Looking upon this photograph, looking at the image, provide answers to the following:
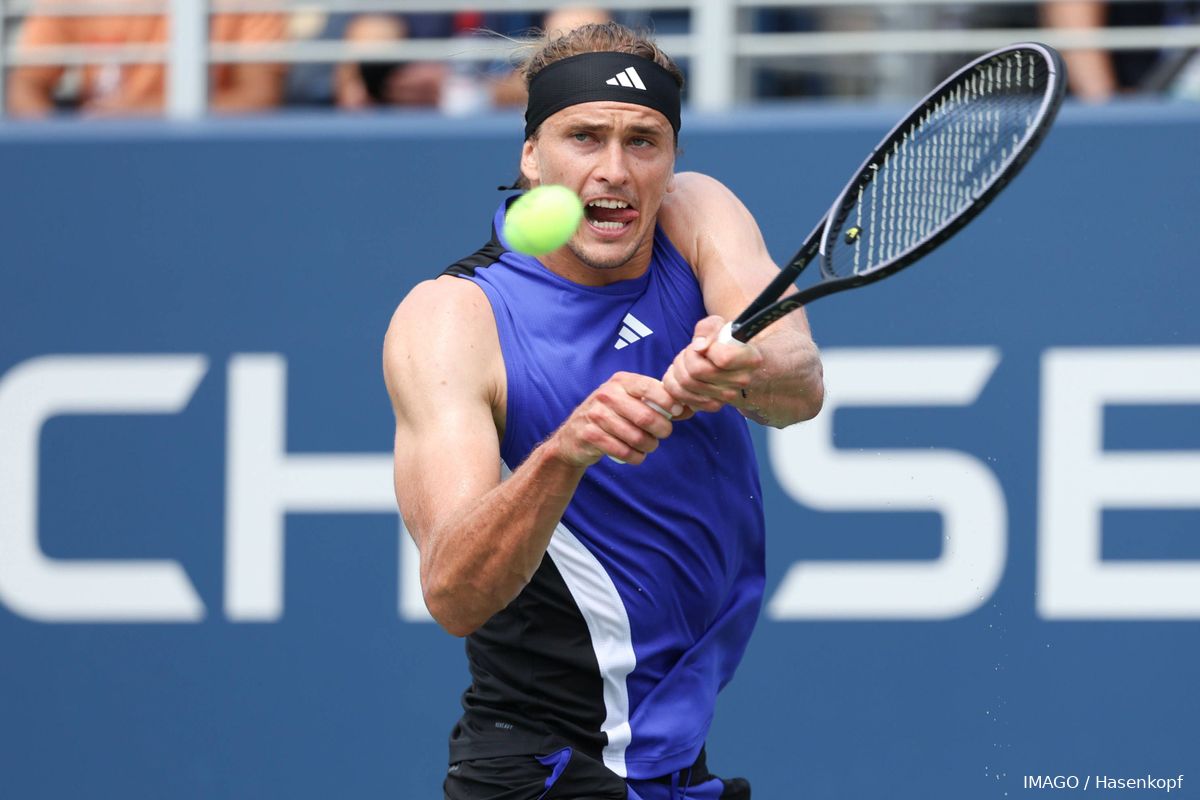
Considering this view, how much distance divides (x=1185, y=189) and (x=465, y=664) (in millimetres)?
2425

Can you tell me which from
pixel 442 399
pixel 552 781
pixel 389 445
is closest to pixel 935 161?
pixel 442 399

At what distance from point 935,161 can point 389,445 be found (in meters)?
2.26

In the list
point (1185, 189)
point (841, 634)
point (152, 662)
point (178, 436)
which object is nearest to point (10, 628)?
point (152, 662)

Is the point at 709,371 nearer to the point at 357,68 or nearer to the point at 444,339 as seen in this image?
the point at 444,339

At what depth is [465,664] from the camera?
4859 millimetres

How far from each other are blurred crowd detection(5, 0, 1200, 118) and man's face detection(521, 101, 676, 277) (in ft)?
7.26

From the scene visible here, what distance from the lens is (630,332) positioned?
321cm

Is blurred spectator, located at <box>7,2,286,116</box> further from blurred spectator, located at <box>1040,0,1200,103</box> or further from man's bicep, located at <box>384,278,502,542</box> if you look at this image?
man's bicep, located at <box>384,278,502,542</box>

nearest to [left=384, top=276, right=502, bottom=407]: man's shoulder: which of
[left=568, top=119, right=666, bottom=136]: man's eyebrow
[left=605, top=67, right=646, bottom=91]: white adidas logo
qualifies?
[left=568, top=119, right=666, bottom=136]: man's eyebrow

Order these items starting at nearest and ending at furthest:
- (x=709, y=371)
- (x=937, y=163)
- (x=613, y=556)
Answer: (x=709, y=371) < (x=937, y=163) < (x=613, y=556)

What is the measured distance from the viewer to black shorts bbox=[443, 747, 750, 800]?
316 centimetres

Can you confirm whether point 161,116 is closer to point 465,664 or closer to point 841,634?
point 465,664

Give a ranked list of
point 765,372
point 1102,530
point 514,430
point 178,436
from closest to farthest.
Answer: point 765,372 < point 514,430 < point 1102,530 < point 178,436

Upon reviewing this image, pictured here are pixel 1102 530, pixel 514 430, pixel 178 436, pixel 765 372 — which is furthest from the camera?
pixel 178 436
